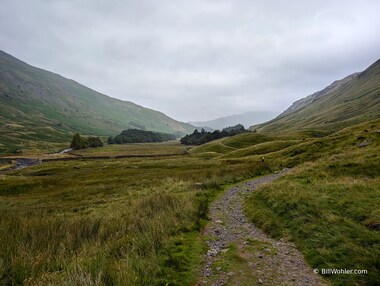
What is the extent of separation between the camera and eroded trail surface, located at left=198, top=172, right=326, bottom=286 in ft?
26.3

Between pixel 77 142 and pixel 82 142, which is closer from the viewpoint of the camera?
pixel 77 142

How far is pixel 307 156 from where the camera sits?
4406cm

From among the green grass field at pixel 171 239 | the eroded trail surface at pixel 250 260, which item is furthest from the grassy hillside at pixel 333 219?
the eroded trail surface at pixel 250 260

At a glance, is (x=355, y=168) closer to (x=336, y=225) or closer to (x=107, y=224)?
(x=336, y=225)

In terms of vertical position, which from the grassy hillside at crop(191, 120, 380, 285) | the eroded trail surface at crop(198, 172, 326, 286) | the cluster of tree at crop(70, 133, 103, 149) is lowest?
→ the eroded trail surface at crop(198, 172, 326, 286)

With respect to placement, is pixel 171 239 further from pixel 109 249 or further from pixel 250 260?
pixel 250 260

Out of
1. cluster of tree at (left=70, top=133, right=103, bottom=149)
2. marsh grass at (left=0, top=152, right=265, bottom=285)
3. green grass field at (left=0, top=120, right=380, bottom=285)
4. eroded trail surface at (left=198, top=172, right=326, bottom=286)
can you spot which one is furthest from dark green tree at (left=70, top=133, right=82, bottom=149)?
eroded trail surface at (left=198, top=172, right=326, bottom=286)

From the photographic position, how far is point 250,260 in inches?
374

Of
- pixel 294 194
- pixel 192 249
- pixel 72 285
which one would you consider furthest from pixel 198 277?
pixel 294 194

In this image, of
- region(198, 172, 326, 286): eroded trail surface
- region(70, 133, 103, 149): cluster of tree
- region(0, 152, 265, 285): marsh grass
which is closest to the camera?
region(0, 152, 265, 285): marsh grass

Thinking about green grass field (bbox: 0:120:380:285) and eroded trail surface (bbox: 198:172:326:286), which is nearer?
green grass field (bbox: 0:120:380:285)

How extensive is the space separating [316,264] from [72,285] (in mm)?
7502

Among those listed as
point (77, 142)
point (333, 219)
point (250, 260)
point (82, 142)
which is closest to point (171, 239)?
point (250, 260)

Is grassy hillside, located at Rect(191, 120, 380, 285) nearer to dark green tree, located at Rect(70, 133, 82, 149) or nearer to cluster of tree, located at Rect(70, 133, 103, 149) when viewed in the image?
dark green tree, located at Rect(70, 133, 82, 149)
